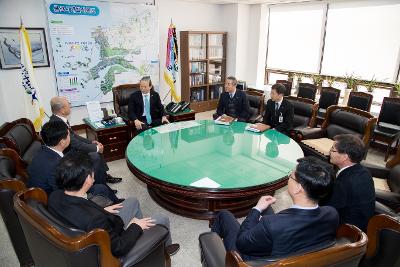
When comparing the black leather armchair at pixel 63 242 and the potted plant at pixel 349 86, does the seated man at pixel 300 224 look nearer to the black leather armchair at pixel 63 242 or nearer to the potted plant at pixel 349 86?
the black leather armchair at pixel 63 242

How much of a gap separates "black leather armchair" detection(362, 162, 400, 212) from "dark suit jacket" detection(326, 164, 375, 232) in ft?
1.81

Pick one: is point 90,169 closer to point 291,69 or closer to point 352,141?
point 352,141

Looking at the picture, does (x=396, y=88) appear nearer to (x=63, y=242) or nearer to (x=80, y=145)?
(x=80, y=145)

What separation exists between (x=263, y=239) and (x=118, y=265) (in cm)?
84

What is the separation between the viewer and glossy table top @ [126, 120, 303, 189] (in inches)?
101

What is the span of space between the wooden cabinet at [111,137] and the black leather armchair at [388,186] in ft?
11.0

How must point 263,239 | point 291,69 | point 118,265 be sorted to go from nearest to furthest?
point 263,239
point 118,265
point 291,69

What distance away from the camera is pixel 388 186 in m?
2.81

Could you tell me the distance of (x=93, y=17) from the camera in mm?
5277

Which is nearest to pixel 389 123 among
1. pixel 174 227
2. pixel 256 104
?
pixel 256 104

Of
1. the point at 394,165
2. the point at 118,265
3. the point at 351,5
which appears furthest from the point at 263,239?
the point at 351,5

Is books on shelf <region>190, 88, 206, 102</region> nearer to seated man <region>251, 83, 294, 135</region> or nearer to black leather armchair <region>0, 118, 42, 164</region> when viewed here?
seated man <region>251, 83, 294, 135</region>

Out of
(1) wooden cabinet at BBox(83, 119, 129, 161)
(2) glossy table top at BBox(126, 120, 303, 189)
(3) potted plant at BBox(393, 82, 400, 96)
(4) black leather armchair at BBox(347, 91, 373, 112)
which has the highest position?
(3) potted plant at BBox(393, 82, 400, 96)

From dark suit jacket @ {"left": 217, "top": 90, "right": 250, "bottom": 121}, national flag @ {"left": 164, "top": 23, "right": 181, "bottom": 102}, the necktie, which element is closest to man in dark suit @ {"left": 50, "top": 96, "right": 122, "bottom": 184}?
the necktie
